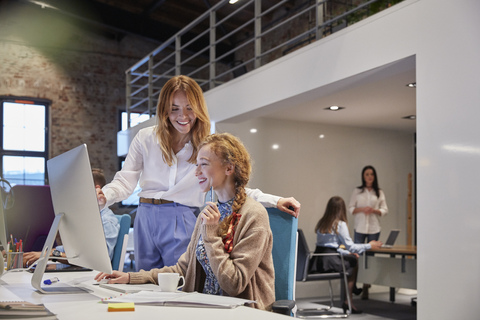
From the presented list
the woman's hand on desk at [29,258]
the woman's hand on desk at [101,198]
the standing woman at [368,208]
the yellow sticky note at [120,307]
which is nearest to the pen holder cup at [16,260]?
the woman's hand on desk at [29,258]

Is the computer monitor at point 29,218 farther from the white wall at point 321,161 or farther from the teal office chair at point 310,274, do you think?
the white wall at point 321,161

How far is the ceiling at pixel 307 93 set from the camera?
475cm

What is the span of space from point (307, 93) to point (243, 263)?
3403mm

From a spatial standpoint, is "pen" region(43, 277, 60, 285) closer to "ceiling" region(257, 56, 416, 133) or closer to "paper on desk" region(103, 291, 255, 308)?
"paper on desk" region(103, 291, 255, 308)

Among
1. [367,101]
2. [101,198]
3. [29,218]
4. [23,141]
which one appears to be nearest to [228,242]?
[101,198]

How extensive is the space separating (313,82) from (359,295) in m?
3.49

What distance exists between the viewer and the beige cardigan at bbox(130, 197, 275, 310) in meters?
1.58

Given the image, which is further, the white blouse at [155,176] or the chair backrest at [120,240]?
the chair backrest at [120,240]

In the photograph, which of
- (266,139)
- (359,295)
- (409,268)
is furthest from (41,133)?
(409,268)

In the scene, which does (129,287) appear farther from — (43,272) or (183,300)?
(183,300)

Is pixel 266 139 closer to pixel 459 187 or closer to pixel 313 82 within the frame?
pixel 313 82

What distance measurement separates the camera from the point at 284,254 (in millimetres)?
1883

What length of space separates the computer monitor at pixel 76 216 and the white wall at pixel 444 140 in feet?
8.13

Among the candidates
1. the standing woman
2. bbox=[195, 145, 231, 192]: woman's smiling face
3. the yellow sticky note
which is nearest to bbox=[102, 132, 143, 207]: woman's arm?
bbox=[195, 145, 231, 192]: woman's smiling face
